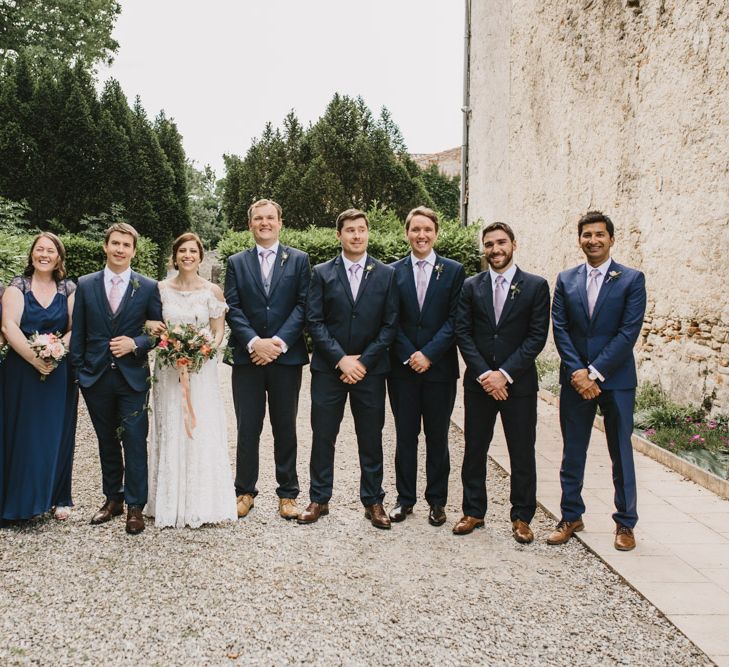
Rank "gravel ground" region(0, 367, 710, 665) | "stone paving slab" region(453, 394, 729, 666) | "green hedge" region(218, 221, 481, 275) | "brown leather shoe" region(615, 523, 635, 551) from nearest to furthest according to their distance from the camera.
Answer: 1. "gravel ground" region(0, 367, 710, 665)
2. "stone paving slab" region(453, 394, 729, 666)
3. "brown leather shoe" region(615, 523, 635, 551)
4. "green hedge" region(218, 221, 481, 275)

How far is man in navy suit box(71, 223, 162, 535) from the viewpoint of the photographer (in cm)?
446

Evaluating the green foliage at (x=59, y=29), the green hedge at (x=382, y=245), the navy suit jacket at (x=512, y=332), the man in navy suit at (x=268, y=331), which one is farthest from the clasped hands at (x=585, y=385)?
the green foliage at (x=59, y=29)

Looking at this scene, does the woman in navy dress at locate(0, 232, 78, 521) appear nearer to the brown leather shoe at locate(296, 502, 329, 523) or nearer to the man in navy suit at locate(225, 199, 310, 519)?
the man in navy suit at locate(225, 199, 310, 519)

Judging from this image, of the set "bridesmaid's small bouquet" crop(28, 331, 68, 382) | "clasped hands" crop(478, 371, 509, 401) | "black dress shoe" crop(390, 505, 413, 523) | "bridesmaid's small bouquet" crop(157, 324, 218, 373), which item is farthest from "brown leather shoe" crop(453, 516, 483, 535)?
"bridesmaid's small bouquet" crop(28, 331, 68, 382)

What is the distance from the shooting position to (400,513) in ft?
15.7

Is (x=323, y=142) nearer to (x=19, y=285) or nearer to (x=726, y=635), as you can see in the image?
(x=19, y=285)

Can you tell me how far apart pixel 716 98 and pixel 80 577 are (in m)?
7.19

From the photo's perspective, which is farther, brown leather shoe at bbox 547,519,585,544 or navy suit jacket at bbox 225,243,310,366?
navy suit jacket at bbox 225,243,310,366

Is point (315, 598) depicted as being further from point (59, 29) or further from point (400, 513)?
point (59, 29)

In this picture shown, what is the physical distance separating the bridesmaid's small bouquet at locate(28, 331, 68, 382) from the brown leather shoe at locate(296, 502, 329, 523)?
193 cm

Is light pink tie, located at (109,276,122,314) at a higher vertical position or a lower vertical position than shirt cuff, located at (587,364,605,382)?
higher

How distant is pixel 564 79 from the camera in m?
10.7

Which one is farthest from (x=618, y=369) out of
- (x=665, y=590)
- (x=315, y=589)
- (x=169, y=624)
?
(x=169, y=624)

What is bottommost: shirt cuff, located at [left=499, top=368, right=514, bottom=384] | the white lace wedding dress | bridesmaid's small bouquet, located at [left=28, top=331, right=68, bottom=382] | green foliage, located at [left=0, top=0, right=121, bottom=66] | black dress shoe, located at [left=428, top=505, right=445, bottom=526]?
black dress shoe, located at [left=428, top=505, right=445, bottom=526]
